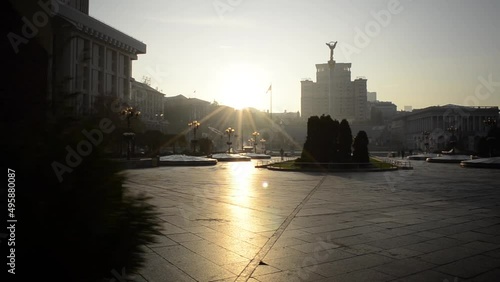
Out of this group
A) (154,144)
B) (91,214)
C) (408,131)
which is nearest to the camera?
(91,214)

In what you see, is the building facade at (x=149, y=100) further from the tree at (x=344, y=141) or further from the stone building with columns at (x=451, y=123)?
the tree at (x=344, y=141)

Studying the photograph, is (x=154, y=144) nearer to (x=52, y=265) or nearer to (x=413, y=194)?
(x=413, y=194)

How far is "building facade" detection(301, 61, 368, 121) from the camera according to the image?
6668 inches

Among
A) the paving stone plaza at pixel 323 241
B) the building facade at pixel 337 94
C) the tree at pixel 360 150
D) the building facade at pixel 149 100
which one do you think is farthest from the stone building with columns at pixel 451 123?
the paving stone plaza at pixel 323 241

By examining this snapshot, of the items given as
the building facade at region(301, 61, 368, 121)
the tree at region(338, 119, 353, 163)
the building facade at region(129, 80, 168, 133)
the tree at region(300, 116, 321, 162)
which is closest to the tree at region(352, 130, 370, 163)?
the tree at region(338, 119, 353, 163)

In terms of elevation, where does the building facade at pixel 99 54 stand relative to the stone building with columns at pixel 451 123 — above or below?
above

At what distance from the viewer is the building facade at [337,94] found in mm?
169375

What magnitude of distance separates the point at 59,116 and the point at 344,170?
99.3ft

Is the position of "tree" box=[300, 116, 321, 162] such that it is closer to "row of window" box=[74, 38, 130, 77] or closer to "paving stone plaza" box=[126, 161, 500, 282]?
"paving stone plaza" box=[126, 161, 500, 282]

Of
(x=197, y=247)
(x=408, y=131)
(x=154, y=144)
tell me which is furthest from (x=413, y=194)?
(x=408, y=131)

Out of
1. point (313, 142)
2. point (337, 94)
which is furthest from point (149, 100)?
point (313, 142)

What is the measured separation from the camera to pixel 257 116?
169 metres

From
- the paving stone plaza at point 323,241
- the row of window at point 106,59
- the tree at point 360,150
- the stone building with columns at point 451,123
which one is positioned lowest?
the paving stone plaza at point 323,241

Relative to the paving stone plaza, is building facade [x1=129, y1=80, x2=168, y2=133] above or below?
above
